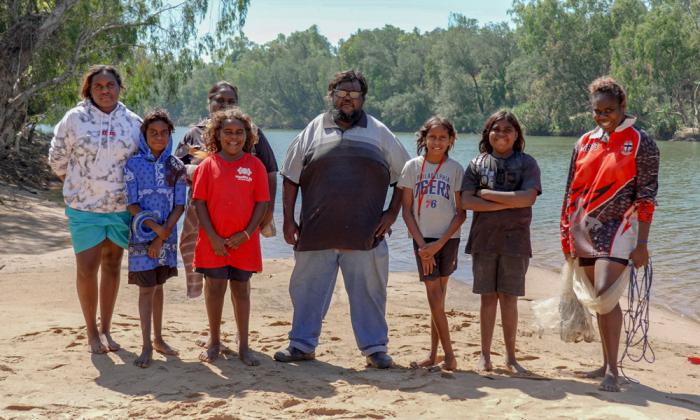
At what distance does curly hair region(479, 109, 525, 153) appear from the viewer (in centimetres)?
514

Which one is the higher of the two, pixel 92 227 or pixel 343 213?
pixel 343 213

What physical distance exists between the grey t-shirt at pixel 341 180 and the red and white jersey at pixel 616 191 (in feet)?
4.18

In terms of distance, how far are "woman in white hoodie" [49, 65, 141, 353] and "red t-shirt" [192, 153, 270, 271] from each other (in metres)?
0.54

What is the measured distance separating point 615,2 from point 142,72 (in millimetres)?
45751

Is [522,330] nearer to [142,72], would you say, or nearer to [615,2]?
[142,72]

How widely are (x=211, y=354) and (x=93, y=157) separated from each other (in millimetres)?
1484

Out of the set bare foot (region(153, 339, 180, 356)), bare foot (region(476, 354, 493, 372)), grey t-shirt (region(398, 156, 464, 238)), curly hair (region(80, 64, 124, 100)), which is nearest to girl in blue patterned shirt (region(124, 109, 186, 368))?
bare foot (region(153, 339, 180, 356))

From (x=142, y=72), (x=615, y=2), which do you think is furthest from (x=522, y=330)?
(x=615, y=2)

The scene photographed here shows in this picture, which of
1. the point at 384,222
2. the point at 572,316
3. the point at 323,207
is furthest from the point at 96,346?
the point at 572,316

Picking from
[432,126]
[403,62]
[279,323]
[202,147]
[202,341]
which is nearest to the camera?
[432,126]

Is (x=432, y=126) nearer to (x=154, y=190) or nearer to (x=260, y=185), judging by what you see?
(x=260, y=185)

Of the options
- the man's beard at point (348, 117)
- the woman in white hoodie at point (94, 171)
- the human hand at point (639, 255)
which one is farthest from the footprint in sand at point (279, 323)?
the human hand at point (639, 255)

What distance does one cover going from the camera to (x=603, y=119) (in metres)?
4.95

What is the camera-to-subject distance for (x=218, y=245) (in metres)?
5.09
